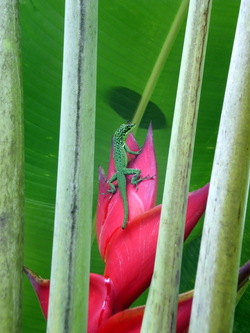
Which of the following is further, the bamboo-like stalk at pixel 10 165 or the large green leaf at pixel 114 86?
the large green leaf at pixel 114 86

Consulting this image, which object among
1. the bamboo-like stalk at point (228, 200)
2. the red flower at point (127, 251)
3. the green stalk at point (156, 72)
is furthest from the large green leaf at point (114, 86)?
the bamboo-like stalk at point (228, 200)

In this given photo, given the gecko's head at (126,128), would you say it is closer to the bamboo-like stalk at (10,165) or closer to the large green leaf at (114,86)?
the large green leaf at (114,86)

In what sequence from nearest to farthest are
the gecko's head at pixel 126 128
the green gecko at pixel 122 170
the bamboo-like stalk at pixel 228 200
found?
the bamboo-like stalk at pixel 228 200, the green gecko at pixel 122 170, the gecko's head at pixel 126 128

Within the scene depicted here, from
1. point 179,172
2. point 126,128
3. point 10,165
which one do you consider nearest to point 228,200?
point 179,172

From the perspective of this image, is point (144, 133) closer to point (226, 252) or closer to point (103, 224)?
point (103, 224)

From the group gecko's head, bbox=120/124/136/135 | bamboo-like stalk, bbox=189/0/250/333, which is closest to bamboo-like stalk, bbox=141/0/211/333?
bamboo-like stalk, bbox=189/0/250/333

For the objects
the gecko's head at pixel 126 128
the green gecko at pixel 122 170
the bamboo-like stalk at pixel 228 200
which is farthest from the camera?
the gecko's head at pixel 126 128

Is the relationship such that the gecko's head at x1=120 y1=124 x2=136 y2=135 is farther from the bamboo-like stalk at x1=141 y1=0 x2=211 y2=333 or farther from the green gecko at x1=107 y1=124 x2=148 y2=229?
the bamboo-like stalk at x1=141 y1=0 x2=211 y2=333
